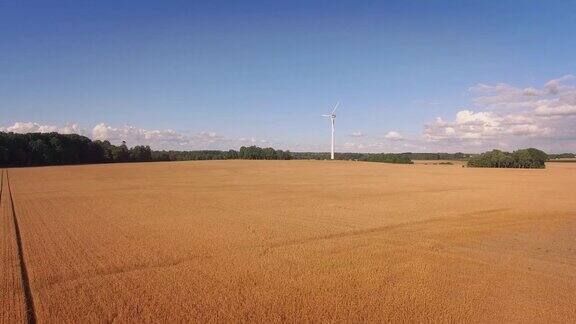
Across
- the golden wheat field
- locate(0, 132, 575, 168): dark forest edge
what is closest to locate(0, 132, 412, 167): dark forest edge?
locate(0, 132, 575, 168): dark forest edge

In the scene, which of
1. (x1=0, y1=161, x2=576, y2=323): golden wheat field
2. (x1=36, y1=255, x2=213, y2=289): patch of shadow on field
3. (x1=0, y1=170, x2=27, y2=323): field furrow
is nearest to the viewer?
(x1=0, y1=170, x2=27, y2=323): field furrow

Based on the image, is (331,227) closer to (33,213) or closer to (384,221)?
(384,221)

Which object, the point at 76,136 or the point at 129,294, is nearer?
the point at 129,294

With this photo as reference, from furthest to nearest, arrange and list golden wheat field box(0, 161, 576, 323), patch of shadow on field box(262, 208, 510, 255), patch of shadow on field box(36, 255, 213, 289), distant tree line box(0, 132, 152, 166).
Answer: distant tree line box(0, 132, 152, 166) → patch of shadow on field box(262, 208, 510, 255) → patch of shadow on field box(36, 255, 213, 289) → golden wheat field box(0, 161, 576, 323)

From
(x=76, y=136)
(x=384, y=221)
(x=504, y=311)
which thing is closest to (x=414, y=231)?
(x=384, y=221)

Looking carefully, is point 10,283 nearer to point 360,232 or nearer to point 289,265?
point 289,265

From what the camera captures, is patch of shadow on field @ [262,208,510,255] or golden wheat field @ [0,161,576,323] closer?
golden wheat field @ [0,161,576,323]

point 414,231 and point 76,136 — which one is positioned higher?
point 76,136

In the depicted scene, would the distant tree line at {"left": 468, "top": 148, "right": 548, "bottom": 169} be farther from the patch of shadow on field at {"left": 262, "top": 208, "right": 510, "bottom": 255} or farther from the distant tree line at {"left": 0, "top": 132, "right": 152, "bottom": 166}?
the distant tree line at {"left": 0, "top": 132, "right": 152, "bottom": 166}
